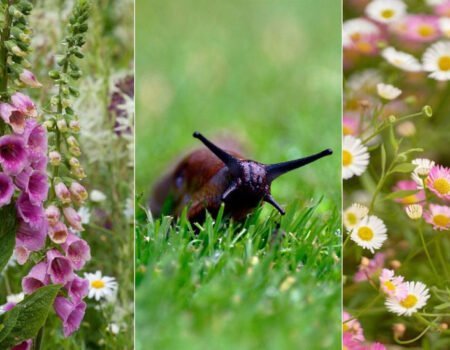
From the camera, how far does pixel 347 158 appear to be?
1.27 meters

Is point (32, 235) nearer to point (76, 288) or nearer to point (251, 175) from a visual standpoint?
point (76, 288)

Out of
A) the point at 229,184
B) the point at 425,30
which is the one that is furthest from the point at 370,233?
the point at 425,30

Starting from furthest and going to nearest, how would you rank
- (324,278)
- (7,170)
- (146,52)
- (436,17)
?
(146,52), (436,17), (324,278), (7,170)

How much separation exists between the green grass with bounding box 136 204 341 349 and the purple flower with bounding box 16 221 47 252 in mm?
143

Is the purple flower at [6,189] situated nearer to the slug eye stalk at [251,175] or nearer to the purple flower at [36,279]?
the purple flower at [36,279]

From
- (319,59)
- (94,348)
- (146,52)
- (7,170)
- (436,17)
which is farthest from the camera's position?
(319,59)

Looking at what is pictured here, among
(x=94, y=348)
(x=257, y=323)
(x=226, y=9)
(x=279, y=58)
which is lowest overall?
(x=94, y=348)

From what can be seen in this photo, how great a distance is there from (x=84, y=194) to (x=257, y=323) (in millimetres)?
274

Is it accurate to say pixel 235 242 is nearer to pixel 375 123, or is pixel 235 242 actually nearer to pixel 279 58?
pixel 375 123

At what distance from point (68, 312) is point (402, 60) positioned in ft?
1.99

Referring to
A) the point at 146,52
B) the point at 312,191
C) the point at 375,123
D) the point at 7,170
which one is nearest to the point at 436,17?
the point at 375,123

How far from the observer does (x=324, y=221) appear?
4.17ft

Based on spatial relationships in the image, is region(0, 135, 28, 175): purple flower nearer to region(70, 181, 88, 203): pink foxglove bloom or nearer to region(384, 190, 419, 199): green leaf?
region(70, 181, 88, 203): pink foxglove bloom

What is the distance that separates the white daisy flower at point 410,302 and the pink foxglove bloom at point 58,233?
46cm
